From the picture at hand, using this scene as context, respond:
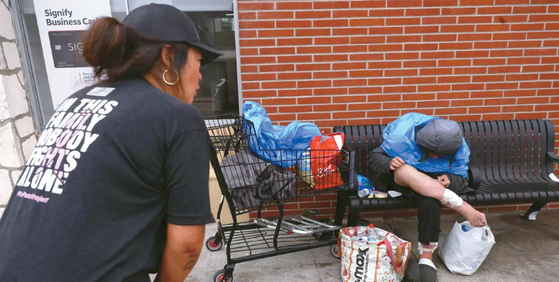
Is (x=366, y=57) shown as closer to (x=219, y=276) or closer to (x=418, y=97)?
(x=418, y=97)

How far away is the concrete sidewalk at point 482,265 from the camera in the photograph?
2.94m

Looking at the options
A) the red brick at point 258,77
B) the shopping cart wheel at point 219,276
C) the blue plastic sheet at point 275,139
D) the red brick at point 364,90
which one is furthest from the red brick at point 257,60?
the shopping cart wheel at point 219,276

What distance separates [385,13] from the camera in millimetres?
3465

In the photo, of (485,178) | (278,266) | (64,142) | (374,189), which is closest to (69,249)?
(64,142)

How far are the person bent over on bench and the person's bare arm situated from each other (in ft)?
7.03

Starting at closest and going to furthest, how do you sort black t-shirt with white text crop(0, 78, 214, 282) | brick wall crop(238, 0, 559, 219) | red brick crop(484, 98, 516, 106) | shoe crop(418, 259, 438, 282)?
black t-shirt with white text crop(0, 78, 214, 282)
shoe crop(418, 259, 438, 282)
brick wall crop(238, 0, 559, 219)
red brick crop(484, 98, 516, 106)

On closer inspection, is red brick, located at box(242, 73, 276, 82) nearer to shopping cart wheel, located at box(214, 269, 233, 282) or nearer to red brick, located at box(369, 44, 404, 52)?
red brick, located at box(369, 44, 404, 52)

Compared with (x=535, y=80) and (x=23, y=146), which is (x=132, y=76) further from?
(x=535, y=80)

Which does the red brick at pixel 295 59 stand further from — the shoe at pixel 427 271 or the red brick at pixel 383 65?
Result: the shoe at pixel 427 271

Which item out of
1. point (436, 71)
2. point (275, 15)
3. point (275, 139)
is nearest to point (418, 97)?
point (436, 71)

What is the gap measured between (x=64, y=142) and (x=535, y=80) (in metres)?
4.32

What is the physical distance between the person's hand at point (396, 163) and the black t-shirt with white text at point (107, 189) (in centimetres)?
216

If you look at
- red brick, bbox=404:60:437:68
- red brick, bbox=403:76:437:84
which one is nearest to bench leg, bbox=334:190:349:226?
red brick, bbox=403:76:437:84

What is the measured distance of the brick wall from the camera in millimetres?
3439
